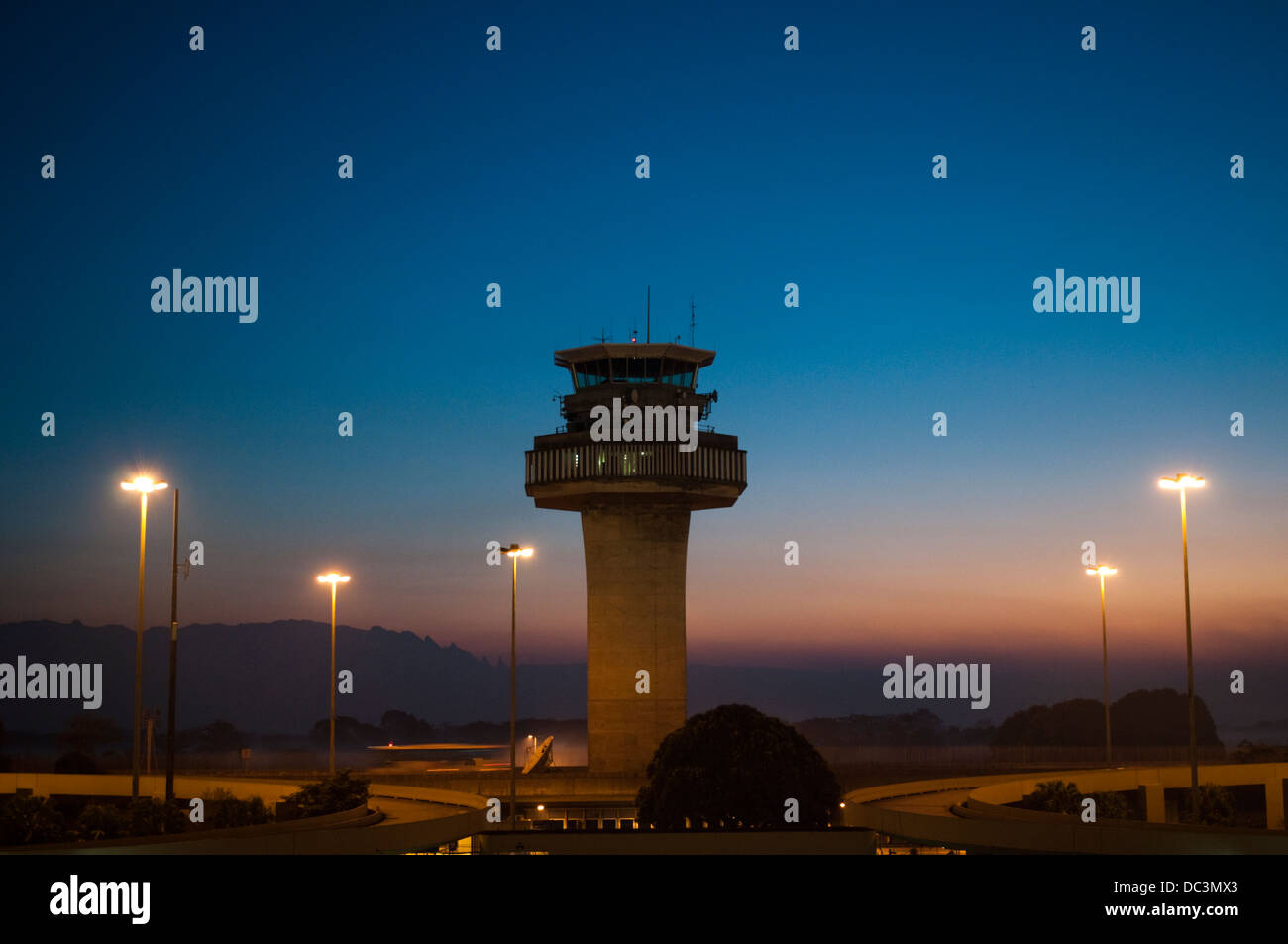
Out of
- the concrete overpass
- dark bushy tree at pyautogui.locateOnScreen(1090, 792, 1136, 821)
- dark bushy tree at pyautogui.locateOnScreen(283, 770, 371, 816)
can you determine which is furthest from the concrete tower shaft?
dark bushy tree at pyautogui.locateOnScreen(283, 770, 371, 816)

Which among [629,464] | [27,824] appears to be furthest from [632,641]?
[27,824]

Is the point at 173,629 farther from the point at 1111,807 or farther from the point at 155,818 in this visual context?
the point at 1111,807

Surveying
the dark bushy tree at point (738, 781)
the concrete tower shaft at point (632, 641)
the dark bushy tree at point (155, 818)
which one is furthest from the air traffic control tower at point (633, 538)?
the dark bushy tree at point (155, 818)

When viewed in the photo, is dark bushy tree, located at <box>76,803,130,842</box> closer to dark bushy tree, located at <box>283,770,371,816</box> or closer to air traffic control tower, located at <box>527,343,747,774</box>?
dark bushy tree, located at <box>283,770,371,816</box>

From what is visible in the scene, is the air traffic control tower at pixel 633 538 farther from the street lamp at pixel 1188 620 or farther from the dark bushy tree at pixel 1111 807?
the street lamp at pixel 1188 620

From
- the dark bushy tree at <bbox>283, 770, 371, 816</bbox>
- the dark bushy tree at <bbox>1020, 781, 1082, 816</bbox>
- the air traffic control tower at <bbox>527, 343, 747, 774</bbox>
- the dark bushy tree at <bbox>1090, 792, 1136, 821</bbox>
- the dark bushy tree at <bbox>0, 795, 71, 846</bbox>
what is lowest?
the dark bushy tree at <bbox>1090, 792, 1136, 821</bbox>
